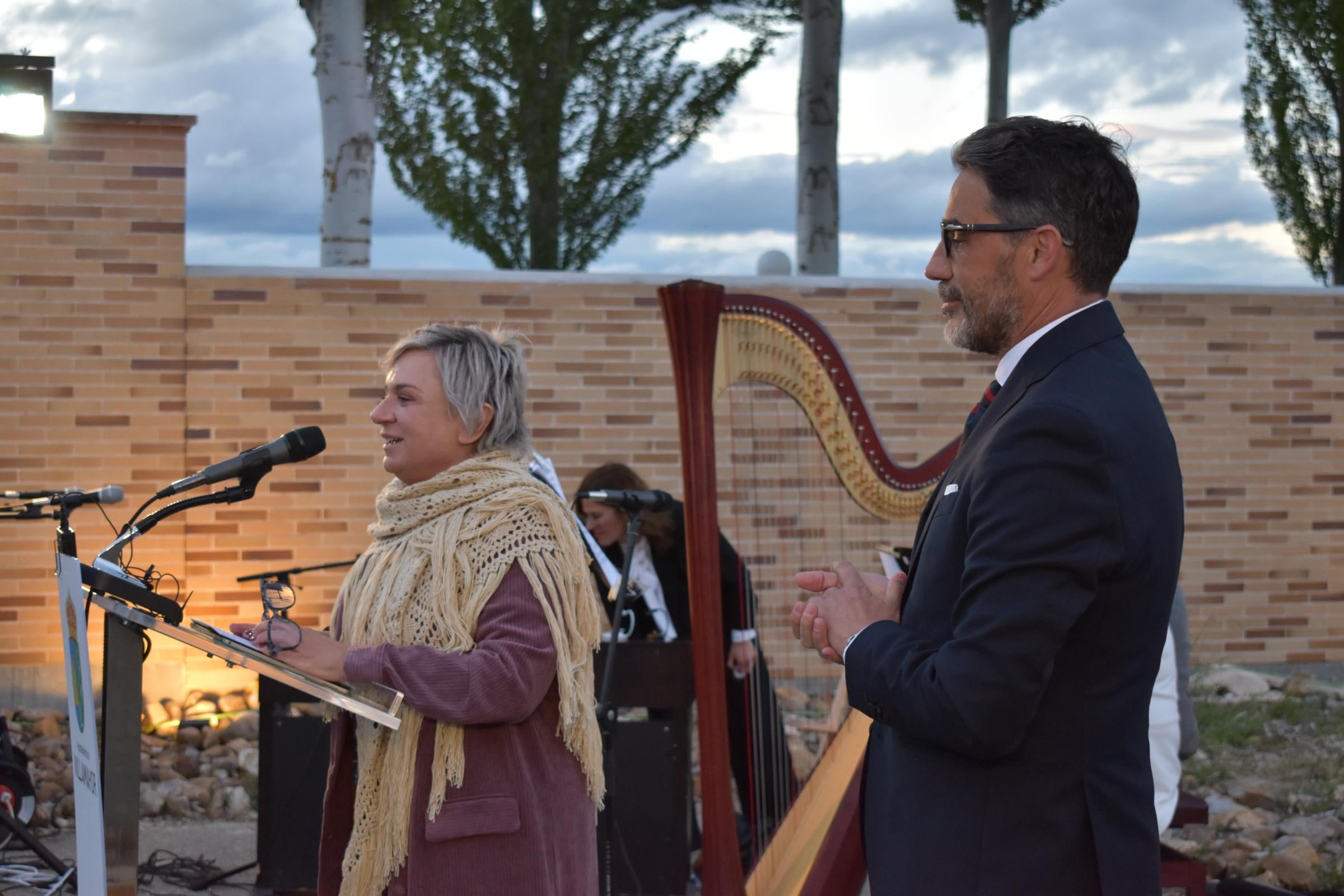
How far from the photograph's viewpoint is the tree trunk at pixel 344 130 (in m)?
7.99

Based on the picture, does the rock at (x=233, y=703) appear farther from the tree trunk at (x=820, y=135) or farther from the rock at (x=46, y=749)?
the tree trunk at (x=820, y=135)

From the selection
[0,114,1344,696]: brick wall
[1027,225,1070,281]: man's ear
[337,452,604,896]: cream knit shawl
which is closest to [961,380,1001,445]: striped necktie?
[1027,225,1070,281]: man's ear

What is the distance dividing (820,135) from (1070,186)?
859 centimetres

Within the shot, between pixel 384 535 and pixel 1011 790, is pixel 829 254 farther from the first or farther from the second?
pixel 1011 790

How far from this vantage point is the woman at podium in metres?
2.54

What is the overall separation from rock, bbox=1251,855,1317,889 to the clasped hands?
12.8 ft

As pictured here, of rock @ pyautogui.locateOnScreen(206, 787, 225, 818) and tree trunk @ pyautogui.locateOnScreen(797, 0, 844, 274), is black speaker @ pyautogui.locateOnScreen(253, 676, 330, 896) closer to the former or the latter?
rock @ pyautogui.locateOnScreen(206, 787, 225, 818)

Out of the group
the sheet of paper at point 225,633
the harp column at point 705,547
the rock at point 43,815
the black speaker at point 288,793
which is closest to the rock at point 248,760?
the rock at point 43,815

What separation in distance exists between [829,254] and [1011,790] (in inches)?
340

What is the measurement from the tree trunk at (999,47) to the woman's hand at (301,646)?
10.4m

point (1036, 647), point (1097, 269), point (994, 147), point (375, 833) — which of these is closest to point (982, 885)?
point (1036, 647)

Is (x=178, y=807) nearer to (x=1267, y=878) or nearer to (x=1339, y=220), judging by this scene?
(x=1267, y=878)

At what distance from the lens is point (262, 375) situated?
275 inches

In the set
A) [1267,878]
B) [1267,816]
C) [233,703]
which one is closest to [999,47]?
[1267,816]
